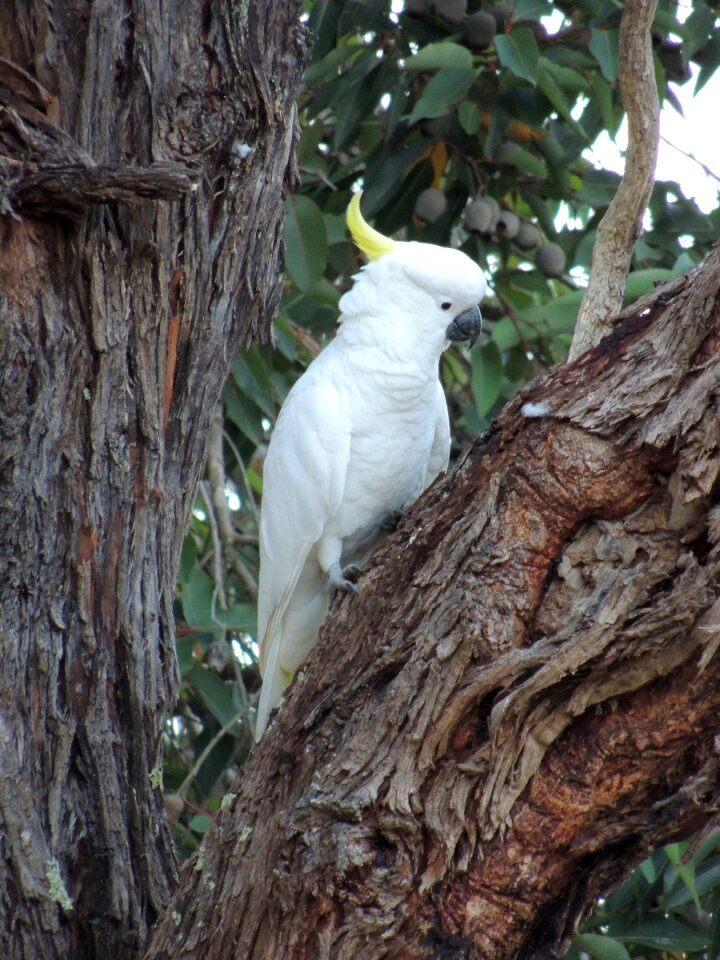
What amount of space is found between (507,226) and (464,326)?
1.69 ft

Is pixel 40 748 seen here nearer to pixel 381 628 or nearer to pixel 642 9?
pixel 381 628

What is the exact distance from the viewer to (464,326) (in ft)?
7.36

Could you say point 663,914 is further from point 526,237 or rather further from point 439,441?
point 526,237

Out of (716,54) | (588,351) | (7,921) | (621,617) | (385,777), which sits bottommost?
(7,921)

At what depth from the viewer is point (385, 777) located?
118cm

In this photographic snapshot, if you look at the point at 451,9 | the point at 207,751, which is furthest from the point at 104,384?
the point at 451,9

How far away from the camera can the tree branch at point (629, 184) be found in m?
1.47

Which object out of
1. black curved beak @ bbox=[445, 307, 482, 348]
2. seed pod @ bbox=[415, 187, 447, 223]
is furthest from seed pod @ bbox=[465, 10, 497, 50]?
black curved beak @ bbox=[445, 307, 482, 348]

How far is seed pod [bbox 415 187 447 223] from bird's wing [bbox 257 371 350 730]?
1.98 feet

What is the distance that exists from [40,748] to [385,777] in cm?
47

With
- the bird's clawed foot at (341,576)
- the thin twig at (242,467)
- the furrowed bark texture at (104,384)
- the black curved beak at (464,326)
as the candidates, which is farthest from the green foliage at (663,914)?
the thin twig at (242,467)

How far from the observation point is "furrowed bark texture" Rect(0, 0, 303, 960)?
1380 millimetres

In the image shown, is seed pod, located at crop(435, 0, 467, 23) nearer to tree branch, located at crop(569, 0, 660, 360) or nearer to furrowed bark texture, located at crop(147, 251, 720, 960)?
tree branch, located at crop(569, 0, 660, 360)

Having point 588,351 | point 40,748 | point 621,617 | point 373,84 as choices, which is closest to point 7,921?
point 40,748
